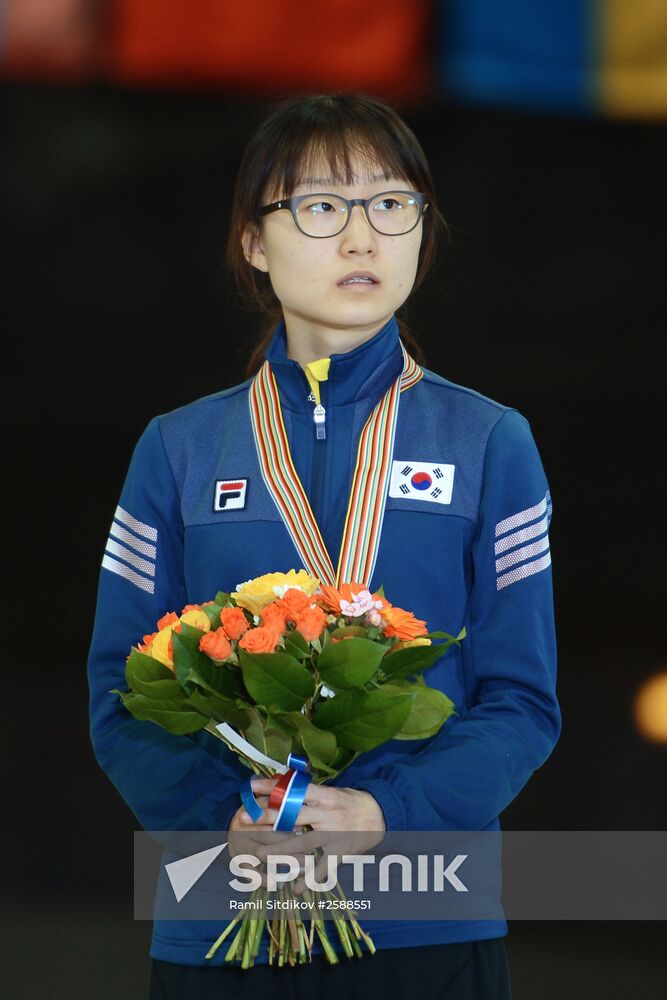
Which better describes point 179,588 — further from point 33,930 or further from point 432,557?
point 33,930

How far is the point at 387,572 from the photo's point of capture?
1871 mm

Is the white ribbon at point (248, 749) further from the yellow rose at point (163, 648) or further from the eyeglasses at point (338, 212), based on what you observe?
the eyeglasses at point (338, 212)

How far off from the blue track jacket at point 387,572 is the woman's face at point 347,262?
0.20 ft

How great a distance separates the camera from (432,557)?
1.88 metres

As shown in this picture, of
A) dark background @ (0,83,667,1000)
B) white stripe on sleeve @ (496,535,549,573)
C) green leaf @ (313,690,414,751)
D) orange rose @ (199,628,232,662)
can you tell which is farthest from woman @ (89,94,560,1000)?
dark background @ (0,83,667,1000)

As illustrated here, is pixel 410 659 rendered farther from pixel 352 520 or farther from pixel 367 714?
pixel 352 520

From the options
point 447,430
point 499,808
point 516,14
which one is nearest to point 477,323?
point 516,14

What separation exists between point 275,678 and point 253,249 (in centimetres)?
75

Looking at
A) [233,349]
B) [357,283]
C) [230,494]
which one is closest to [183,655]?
[230,494]

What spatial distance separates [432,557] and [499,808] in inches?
12.9

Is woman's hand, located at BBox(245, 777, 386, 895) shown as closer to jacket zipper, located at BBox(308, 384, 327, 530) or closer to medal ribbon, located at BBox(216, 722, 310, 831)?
medal ribbon, located at BBox(216, 722, 310, 831)

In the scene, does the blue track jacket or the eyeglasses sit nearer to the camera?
the blue track jacket

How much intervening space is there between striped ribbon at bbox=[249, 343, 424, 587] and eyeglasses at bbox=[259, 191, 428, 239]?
198 millimetres

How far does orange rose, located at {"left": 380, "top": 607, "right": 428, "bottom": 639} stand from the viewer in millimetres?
1668
